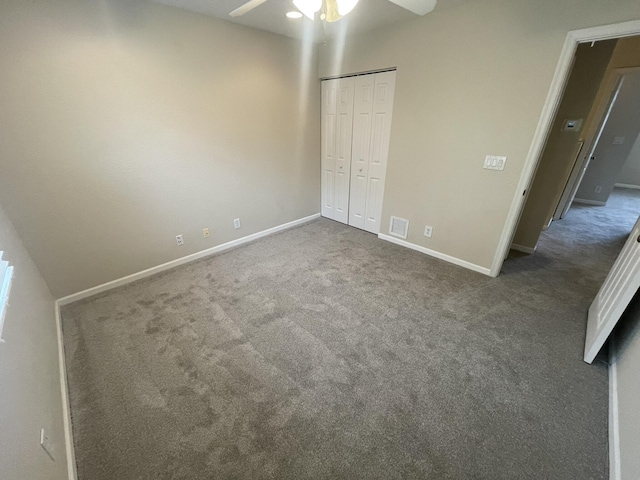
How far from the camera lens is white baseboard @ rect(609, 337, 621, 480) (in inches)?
46.2

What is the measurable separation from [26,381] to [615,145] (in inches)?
300

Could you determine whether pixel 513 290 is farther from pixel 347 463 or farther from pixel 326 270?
pixel 347 463

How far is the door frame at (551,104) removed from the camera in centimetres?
173

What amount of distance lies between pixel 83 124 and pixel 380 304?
2.94m

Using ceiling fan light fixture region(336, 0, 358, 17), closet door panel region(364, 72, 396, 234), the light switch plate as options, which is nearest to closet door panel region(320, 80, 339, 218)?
closet door panel region(364, 72, 396, 234)

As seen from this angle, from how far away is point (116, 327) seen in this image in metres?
2.08

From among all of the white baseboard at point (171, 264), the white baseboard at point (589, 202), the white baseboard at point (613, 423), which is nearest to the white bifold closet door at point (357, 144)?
the white baseboard at point (171, 264)

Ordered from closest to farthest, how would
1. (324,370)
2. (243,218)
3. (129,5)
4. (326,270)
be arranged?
(324,370) → (129,5) → (326,270) → (243,218)

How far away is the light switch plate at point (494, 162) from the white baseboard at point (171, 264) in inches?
100

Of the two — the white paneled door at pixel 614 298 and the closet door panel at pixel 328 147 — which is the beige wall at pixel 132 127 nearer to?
the closet door panel at pixel 328 147

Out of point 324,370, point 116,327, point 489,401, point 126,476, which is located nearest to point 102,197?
point 116,327

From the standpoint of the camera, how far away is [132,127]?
234cm

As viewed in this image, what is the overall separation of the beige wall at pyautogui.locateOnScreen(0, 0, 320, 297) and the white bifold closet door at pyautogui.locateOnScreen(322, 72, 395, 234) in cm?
53

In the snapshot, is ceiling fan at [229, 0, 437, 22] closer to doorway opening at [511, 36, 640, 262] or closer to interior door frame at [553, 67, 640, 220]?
doorway opening at [511, 36, 640, 262]
